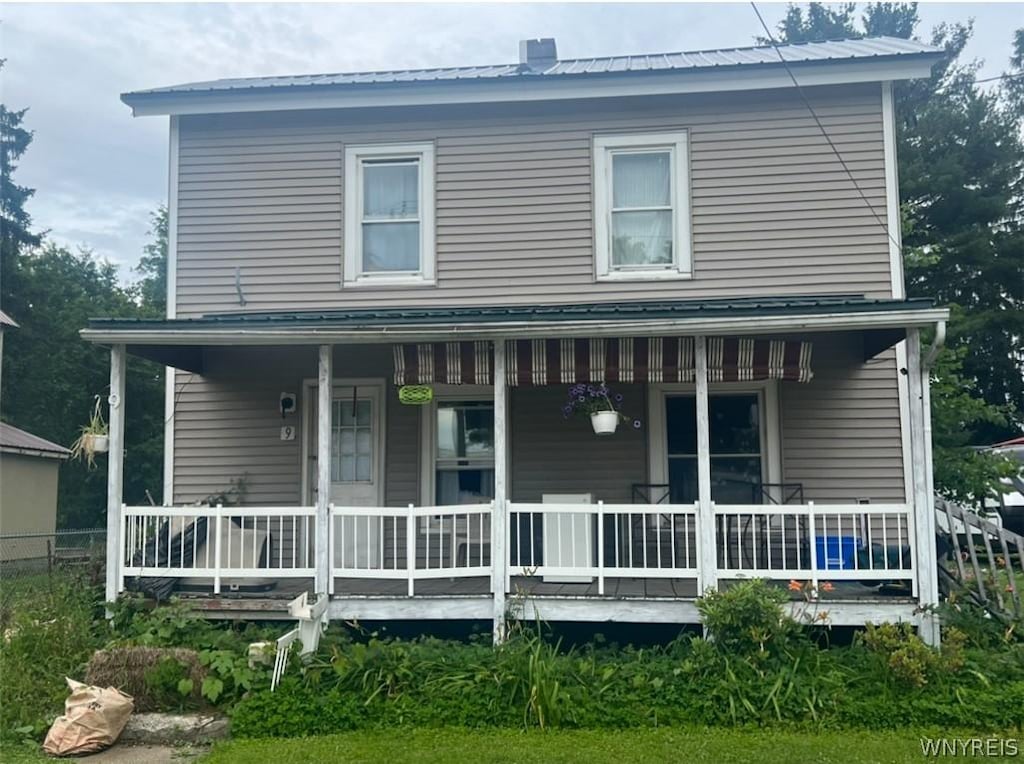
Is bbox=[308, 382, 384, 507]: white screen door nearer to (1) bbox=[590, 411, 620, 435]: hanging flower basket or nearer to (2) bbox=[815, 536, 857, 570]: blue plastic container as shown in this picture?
(1) bbox=[590, 411, 620, 435]: hanging flower basket

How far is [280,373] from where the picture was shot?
8992 millimetres

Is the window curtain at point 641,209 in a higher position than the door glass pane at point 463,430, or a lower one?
higher

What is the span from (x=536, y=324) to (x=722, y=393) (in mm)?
2946

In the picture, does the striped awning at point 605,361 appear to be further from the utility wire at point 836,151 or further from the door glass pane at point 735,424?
the utility wire at point 836,151

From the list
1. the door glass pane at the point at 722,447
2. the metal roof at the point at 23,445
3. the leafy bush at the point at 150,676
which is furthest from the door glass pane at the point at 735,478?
the metal roof at the point at 23,445

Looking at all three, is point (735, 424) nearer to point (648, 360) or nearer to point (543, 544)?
point (648, 360)

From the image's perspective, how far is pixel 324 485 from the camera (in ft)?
22.5

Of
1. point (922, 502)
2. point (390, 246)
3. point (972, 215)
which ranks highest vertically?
point (972, 215)

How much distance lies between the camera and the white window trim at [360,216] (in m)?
8.99

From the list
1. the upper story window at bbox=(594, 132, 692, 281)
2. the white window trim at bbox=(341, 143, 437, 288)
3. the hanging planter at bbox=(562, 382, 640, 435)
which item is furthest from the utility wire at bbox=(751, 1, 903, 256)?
the white window trim at bbox=(341, 143, 437, 288)

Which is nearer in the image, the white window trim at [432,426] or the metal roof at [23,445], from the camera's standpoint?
the white window trim at [432,426]

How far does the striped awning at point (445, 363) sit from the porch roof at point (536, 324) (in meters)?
0.31

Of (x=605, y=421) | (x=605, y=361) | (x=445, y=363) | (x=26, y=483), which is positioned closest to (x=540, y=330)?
(x=605, y=361)

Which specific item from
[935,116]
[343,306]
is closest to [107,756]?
[343,306]
